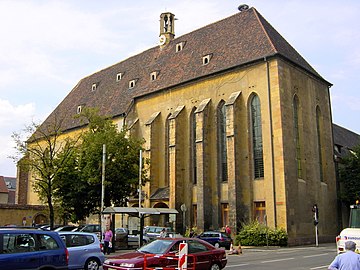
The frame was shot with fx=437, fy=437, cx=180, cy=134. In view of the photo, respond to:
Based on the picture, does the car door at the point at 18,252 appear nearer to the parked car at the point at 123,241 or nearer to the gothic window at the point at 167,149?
the parked car at the point at 123,241

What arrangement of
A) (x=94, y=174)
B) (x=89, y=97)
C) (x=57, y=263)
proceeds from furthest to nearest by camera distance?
(x=89, y=97)
(x=94, y=174)
(x=57, y=263)

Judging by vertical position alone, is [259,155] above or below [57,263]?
above

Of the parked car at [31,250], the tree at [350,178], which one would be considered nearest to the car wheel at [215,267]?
the parked car at [31,250]

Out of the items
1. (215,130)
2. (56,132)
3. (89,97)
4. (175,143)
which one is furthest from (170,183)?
(89,97)

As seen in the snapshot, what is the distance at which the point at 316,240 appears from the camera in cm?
3112

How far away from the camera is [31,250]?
1080 centimetres

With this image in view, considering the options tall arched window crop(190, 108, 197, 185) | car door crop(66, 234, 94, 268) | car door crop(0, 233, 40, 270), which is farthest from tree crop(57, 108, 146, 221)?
car door crop(0, 233, 40, 270)

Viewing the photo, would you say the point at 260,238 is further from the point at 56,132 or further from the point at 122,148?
the point at 56,132

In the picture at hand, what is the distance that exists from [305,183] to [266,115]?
6.24m

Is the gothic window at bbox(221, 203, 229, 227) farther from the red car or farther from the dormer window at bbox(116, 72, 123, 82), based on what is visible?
the dormer window at bbox(116, 72, 123, 82)

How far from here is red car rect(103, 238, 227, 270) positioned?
13.0 metres

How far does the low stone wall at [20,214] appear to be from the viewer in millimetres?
41938

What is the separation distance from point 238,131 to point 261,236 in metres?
8.44

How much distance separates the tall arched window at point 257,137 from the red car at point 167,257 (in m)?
18.9
